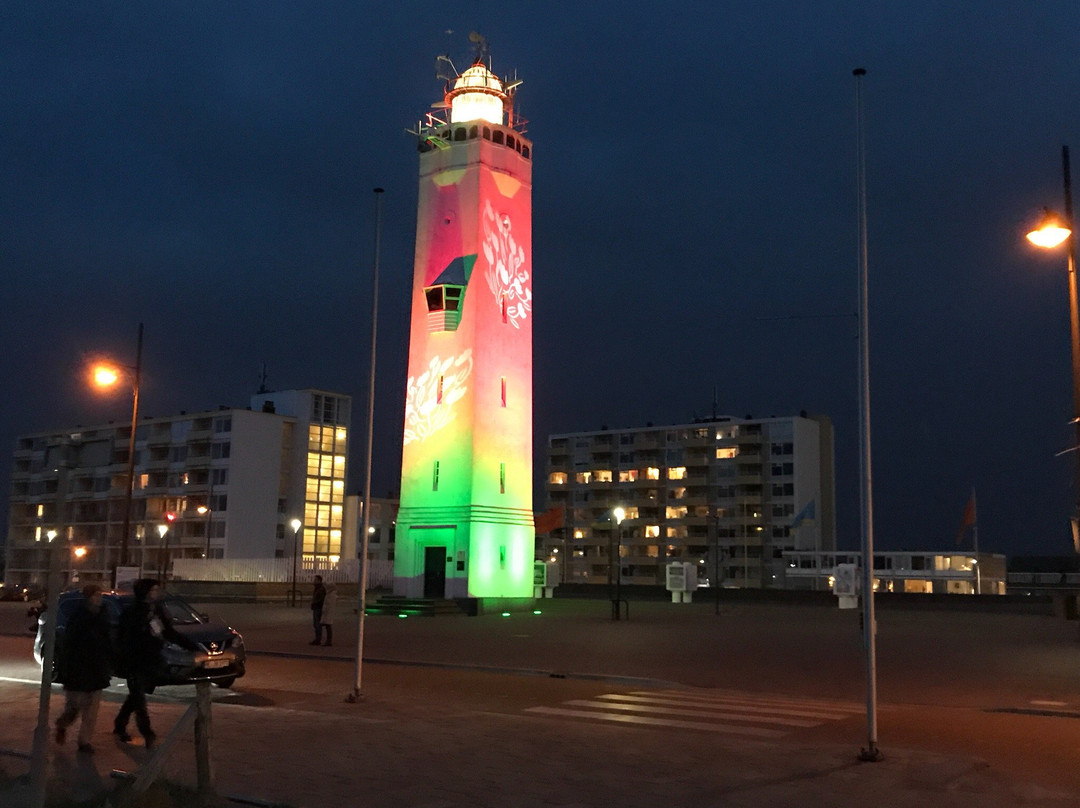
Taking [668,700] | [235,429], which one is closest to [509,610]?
[668,700]

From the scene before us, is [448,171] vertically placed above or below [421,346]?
above

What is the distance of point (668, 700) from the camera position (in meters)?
15.8

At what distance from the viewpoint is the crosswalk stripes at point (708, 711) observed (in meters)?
13.2

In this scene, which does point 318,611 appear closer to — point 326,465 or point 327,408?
point 326,465

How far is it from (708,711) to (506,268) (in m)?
32.5

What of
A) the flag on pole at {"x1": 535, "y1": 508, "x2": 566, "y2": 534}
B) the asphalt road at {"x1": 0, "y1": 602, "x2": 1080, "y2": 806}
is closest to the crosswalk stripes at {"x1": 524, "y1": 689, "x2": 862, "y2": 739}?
the asphalt road at {"x1": 0, "y1": 602, "x2": 1080, "y2": 806}

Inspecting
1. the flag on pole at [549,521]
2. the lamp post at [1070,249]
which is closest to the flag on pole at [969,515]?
the flag on pole at [549,521]

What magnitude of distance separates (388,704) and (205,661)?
3.13 metres

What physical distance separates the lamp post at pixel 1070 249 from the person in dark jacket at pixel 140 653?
12.8m

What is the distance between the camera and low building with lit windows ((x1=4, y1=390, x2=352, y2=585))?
8750 centimetres

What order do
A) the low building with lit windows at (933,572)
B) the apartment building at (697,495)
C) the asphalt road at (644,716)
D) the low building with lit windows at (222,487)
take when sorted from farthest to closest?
the apartment building at (697,495) → the low building with lit windows at (222,487) → the low building with lit windows at (933,572) → the asphalt road at (644,716)

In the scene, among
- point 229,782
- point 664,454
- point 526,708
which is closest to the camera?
point 229,782

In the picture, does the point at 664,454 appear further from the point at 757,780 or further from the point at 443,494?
the point at 757,780

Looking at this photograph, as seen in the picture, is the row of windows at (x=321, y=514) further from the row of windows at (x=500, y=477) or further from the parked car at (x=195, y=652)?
the parked car at (x=195, y=652)
